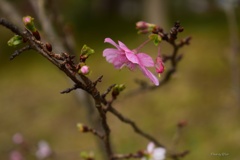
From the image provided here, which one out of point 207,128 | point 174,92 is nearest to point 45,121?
point 174,92

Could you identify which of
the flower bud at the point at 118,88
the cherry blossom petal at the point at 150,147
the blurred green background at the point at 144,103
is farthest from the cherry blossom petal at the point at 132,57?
the blurred green background at the point at 144,103

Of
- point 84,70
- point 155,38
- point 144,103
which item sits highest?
point 144,103

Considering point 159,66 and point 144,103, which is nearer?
point 159,66

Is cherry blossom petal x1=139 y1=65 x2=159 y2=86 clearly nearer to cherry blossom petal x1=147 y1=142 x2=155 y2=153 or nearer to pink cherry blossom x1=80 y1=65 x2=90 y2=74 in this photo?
Answer: pink cherry blossom x1=80 y1=65 x2=90 y2=74

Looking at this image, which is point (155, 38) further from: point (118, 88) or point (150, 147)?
point (150, 147)

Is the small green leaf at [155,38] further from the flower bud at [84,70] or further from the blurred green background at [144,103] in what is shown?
the blurred green background at [144,103]

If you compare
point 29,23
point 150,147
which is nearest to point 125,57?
point 29,23

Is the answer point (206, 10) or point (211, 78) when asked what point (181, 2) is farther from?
point (211, 78)

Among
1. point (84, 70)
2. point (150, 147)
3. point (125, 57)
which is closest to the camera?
point (84, 70)

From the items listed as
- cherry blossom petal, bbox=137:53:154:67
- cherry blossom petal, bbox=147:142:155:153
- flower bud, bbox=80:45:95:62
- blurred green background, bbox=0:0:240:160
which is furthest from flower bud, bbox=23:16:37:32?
blurred green background, bbox=0:0:240:160
